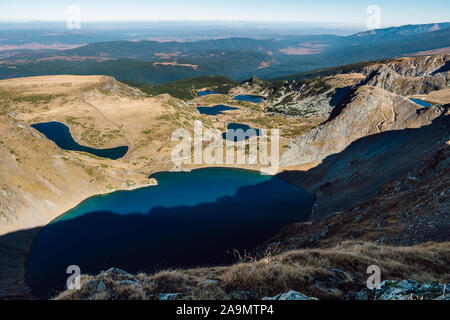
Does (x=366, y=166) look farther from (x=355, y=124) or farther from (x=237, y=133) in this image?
(x=237, y=133)

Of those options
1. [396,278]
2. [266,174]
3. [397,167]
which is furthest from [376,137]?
[396,278]

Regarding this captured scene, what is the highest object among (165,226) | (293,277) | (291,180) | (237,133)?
(293,277)

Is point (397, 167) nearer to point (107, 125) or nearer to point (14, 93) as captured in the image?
point (107, 125)

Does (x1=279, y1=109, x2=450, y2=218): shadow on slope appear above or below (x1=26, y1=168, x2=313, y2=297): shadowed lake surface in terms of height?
above

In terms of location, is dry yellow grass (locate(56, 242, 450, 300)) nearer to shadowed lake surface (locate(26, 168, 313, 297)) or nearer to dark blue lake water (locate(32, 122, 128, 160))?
shadowed lake surface (locate(26, 168, 313, 297))

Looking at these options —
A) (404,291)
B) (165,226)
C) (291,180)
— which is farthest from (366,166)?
(404,291)

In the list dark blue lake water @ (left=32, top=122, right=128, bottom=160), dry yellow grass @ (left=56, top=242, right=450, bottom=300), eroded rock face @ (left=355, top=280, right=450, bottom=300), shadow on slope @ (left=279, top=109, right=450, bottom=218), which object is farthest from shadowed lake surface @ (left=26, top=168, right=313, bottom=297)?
eroded rock face @ (left=355, top=280, right=450, bottom=300)
